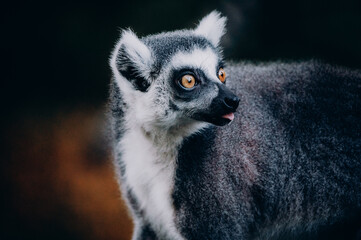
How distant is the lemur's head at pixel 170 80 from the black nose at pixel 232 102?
0.06m

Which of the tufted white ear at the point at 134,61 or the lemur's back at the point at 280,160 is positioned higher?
the tufted white ear at the point at 134,61

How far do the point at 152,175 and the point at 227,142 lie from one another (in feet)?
2.07

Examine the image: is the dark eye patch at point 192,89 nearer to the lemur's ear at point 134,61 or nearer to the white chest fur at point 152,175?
the lemur's ear at point 134,61

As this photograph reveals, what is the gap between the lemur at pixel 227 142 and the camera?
3.11 m

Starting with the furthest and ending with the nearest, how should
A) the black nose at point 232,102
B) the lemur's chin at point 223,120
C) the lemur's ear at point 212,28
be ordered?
the lemur's ear at point 212,28 → the lemur's chin at point 223,120 → the black nose at point 232,102

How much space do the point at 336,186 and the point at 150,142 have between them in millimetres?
1610

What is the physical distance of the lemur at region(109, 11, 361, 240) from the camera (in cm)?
311

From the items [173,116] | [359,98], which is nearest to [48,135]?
[173,116]

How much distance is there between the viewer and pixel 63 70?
5922 millimetres

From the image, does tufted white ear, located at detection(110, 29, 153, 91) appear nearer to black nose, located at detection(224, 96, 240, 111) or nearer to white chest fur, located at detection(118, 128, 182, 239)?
white chest fur, located at detection(118, 128, 182, 239)

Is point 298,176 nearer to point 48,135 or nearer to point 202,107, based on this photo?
point 202,107

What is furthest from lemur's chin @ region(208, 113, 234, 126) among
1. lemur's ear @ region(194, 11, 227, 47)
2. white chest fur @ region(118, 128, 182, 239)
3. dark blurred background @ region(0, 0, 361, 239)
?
dark blurred background @ region(0, 0, 361, 239)

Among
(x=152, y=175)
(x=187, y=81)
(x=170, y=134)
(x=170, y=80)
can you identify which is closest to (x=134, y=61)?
(x=170, y=80)

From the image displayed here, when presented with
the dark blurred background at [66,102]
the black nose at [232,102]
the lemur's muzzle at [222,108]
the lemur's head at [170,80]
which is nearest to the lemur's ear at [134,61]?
the lemur's head at [170,80]
